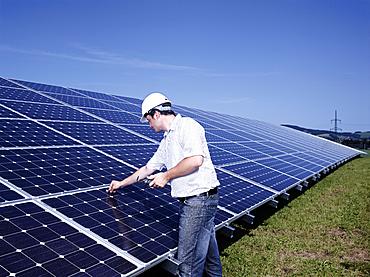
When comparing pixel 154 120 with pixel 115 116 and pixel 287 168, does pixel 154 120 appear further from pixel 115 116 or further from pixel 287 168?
pixel 287 168

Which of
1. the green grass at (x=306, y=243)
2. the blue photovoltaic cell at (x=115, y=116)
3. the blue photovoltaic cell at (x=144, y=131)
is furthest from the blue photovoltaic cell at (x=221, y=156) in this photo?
the blue photovoltaic cell at (x=115, y=116)

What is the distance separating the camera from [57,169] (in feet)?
20.0

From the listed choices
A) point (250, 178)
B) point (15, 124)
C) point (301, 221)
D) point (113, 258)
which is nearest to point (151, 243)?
point (113, 258)

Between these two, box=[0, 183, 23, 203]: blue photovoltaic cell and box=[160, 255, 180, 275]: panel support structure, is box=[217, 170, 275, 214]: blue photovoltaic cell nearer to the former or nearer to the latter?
box=[160, 255, 180, 275]: panel support structure

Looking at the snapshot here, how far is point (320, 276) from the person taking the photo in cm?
685

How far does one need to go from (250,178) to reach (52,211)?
6.06m

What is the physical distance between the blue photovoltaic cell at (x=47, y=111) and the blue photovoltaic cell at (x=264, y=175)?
442cm

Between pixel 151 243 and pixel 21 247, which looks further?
pixel 151 243

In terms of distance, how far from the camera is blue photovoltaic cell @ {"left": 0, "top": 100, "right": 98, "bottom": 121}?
9.46 metres

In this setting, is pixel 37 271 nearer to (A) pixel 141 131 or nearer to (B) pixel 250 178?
(B) pixel 250 178

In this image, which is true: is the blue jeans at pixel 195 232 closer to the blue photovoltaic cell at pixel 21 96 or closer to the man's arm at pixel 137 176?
the man's arm at pixel 137 176

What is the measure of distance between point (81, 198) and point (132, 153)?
3130 millimetres

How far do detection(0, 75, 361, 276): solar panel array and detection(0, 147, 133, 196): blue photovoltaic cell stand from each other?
16 millimetres

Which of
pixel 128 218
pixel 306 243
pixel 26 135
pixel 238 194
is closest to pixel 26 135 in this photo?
pixel 26 135
